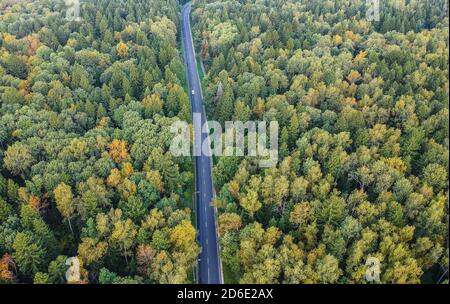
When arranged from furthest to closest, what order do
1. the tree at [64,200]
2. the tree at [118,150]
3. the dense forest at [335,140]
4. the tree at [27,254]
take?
the tree at [118,150], the tree at [64,200], the dense forest at [335,140], the tree at [27,254]

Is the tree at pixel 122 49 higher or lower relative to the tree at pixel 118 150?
higher

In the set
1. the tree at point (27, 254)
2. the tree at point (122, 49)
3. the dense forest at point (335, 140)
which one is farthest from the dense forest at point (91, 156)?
the dense forest at point (335, 140)

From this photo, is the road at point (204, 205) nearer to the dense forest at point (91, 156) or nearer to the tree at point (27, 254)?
the dense forest at point (91, 156)

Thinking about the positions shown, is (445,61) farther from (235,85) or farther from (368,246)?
(368,246)

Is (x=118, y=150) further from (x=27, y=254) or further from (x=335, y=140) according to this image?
(x=335, y=140)
